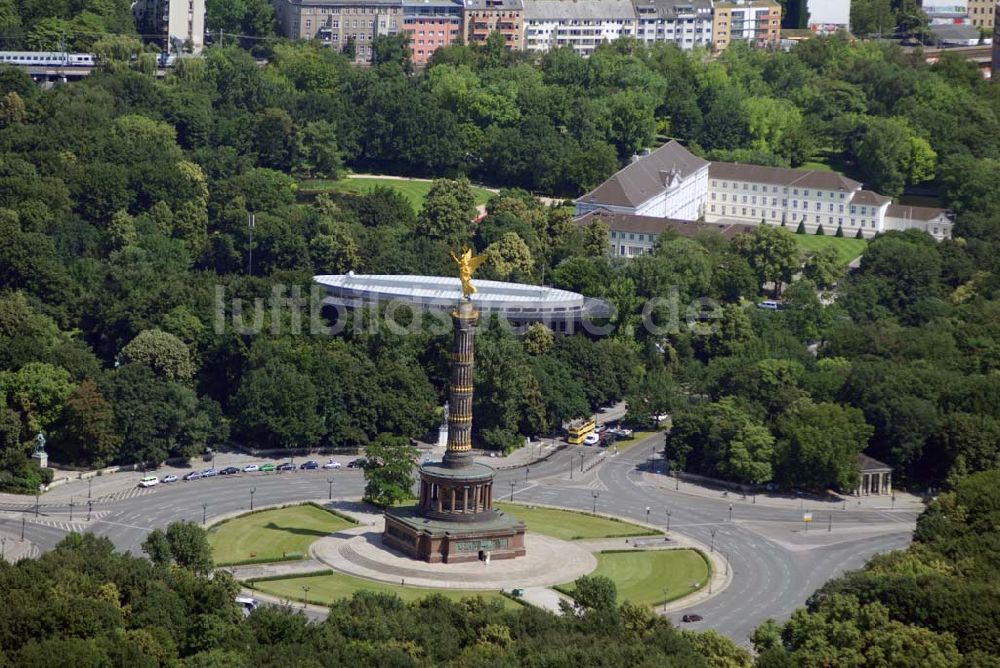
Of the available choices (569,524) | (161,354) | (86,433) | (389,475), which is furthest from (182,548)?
(161,354)

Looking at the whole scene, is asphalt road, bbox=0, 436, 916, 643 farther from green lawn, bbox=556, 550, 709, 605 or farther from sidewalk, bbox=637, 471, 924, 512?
green lawn, bbox=556, 550, 709, 605

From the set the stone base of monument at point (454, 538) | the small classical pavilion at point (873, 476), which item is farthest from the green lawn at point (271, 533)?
the small classical pavilion at point (873, 476)

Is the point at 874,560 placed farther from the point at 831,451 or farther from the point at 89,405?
the point at 89,405

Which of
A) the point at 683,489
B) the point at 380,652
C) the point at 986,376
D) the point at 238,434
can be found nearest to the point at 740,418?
the point at 683,489

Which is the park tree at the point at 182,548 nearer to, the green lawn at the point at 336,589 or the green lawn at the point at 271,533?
the green lawn at the point at 336,589

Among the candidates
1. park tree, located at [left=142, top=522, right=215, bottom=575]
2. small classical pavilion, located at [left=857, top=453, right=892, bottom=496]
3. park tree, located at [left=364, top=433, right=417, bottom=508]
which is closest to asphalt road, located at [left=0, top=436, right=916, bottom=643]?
park tree, located at [left=364, top=433, right=417, bottom=508]

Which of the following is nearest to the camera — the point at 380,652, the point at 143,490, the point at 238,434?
the point at 380,652
